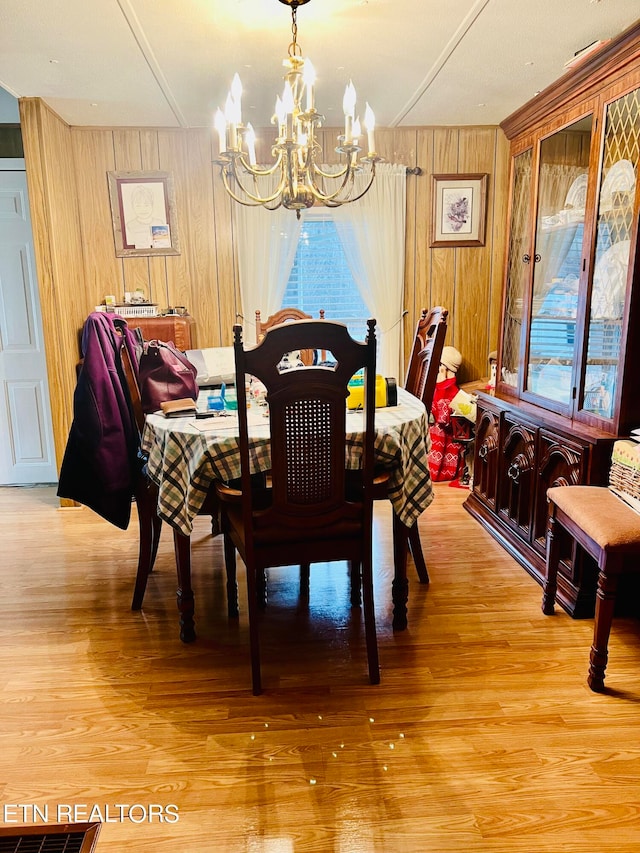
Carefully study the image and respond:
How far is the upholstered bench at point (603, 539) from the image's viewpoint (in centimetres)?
183

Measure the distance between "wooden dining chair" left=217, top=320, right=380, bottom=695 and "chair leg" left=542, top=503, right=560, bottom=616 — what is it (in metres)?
0.82

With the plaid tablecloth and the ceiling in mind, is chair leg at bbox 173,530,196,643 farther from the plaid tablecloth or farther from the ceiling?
the ceiling

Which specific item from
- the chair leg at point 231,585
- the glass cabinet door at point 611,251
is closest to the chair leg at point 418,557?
the chair leg at point 231,585

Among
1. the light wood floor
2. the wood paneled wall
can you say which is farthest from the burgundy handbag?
the wood paneled wall

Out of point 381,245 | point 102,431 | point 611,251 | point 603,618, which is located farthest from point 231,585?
point 381,245

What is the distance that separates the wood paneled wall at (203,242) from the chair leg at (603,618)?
2.84m

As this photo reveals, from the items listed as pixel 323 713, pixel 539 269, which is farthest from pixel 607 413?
pixel 323 713

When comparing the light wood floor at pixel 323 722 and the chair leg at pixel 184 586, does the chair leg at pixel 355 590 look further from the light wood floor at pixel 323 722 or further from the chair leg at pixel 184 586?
the chair leg at pixel 184 586

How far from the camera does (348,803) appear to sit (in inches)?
59.1

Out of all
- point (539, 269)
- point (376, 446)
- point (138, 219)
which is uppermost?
point (138, 219)

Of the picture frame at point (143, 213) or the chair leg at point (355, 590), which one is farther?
the picture frame at point (143, 213)

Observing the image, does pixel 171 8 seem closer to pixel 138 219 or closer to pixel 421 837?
pixel 138 219

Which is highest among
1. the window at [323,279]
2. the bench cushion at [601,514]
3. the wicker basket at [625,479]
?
Result: the window at [323,279]

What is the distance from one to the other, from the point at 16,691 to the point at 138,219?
322cm
